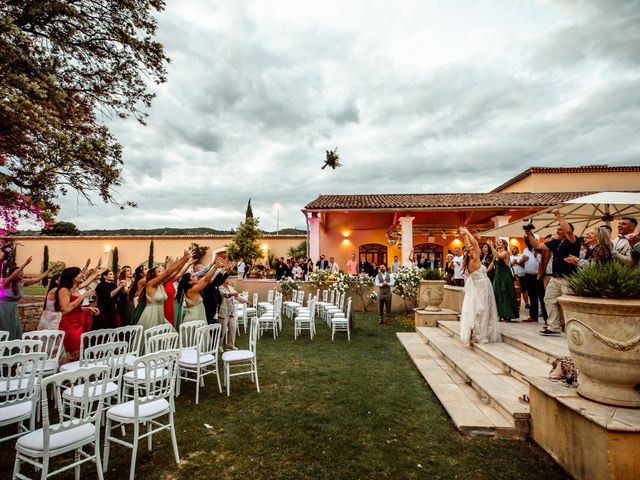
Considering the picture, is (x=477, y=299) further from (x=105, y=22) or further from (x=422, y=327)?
(x=105, y=22)

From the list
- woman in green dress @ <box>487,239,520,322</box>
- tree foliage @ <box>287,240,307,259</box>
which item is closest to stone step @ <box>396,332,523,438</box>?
woman in green dress @ <box>487,239,520,322</box>

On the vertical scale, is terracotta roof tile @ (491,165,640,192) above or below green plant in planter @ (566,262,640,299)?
above

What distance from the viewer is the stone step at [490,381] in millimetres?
3166

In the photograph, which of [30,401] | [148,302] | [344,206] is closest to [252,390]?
[148,302]

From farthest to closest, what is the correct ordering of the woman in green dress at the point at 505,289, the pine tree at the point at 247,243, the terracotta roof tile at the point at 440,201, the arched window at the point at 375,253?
the pine tree at the point at 247,243, the arched window at the point at 375,253, the terracotta roof tile at the point at 440,201, the woman in green dress at the point at 505,289

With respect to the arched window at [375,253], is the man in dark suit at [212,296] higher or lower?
lower

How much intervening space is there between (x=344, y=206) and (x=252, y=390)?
34.7ft

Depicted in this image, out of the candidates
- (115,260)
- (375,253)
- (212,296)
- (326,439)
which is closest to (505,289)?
(326,439)

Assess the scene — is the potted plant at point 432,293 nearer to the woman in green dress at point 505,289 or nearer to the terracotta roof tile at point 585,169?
the woman in green dress at point 505,289

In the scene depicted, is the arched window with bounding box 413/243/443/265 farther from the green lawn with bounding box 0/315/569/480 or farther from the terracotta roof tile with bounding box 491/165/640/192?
the green lawn with bounding box 0/315/569/480

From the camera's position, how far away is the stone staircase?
322 centimetres

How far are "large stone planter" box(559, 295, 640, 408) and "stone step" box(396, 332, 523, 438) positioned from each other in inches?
38.0

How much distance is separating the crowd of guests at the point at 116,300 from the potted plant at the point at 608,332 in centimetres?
438

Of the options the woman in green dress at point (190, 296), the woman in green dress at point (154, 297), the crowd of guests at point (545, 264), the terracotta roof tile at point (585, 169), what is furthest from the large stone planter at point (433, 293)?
the terracotta roof tile at point (585, 169)
